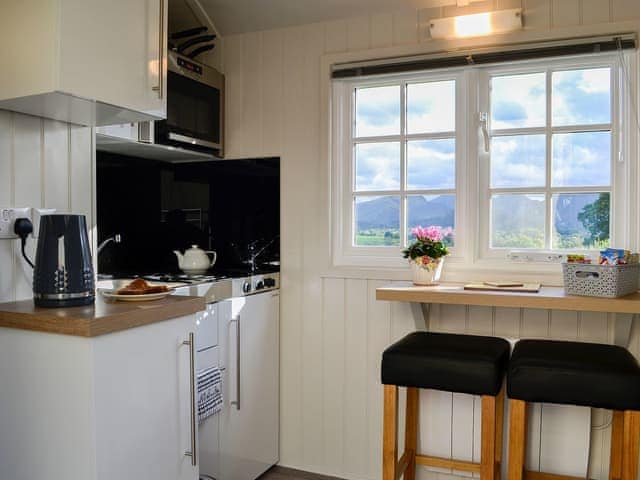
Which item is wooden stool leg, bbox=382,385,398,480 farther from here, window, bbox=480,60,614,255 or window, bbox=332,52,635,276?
window, bbox=480,60,614,255

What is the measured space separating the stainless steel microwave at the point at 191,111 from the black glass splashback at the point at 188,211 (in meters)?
0.21

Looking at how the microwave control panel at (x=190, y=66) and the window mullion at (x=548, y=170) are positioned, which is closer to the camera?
the window mullion at (x=548, y=170)

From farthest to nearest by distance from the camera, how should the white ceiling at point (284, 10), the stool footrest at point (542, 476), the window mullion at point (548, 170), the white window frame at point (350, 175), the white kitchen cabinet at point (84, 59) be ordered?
the white window frame at point (350, 175), the white ceiling at point (284, 10), the window mullion at point (548, 170), the stool footrest at point (542, 476), the white kitchen cabinet at point (84, 59)

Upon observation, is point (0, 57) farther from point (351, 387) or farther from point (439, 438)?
point (439, 438)

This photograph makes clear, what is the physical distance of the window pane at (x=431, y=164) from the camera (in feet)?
8.69

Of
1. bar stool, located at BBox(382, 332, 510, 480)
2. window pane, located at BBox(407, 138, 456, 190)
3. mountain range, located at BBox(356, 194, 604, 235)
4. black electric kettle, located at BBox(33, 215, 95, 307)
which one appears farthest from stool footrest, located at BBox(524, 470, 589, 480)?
black electric kettle, located at BBox(33, 215, 95, 307)

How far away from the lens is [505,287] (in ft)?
7.43

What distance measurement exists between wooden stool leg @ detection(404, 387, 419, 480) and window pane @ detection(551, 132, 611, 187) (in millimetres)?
1121

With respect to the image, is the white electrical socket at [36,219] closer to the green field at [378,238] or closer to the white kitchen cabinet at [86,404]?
the white kitchen cabinet at [86,404]

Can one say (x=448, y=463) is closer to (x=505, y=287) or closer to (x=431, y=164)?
(x=505, y=287)

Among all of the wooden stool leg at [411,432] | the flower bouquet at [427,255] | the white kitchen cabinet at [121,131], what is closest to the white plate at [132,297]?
the white kitchen cabinet at [121,131]

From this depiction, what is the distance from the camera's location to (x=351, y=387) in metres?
2.77

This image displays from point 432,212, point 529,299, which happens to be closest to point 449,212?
point 432,212

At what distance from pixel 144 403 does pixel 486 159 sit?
179 centimetres
